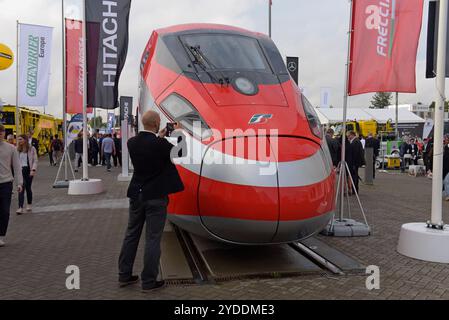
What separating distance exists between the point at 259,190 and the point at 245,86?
161 centimetres

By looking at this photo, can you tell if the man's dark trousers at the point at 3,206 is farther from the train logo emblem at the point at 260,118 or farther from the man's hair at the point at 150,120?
the train logo emblem at the point at 260,118

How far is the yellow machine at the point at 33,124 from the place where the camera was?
27.0 meters

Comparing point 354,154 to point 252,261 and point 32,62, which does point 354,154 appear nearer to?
point 252,261

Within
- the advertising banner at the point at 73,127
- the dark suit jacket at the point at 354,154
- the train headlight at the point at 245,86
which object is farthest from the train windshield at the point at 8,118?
the train headlight at the point at 245,86

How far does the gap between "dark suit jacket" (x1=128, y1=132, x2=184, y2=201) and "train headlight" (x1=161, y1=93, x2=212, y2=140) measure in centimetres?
54

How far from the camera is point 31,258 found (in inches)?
223

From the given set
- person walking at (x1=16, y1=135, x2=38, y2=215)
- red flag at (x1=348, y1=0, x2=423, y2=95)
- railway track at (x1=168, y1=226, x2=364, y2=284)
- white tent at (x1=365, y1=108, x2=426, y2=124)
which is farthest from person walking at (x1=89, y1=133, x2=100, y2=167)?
white tent at (x1=365, y1=108, x2=426, y2=124)

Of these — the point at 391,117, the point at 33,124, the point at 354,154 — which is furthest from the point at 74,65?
the point at 391,117

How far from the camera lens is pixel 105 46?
38.2 feet

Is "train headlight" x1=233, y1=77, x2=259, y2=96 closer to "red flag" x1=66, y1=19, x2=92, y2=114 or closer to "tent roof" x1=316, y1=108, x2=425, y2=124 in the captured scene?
"red flag" x1=66, y1=19, x2=92, y2=114

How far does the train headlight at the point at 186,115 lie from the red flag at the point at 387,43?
10.7ft
